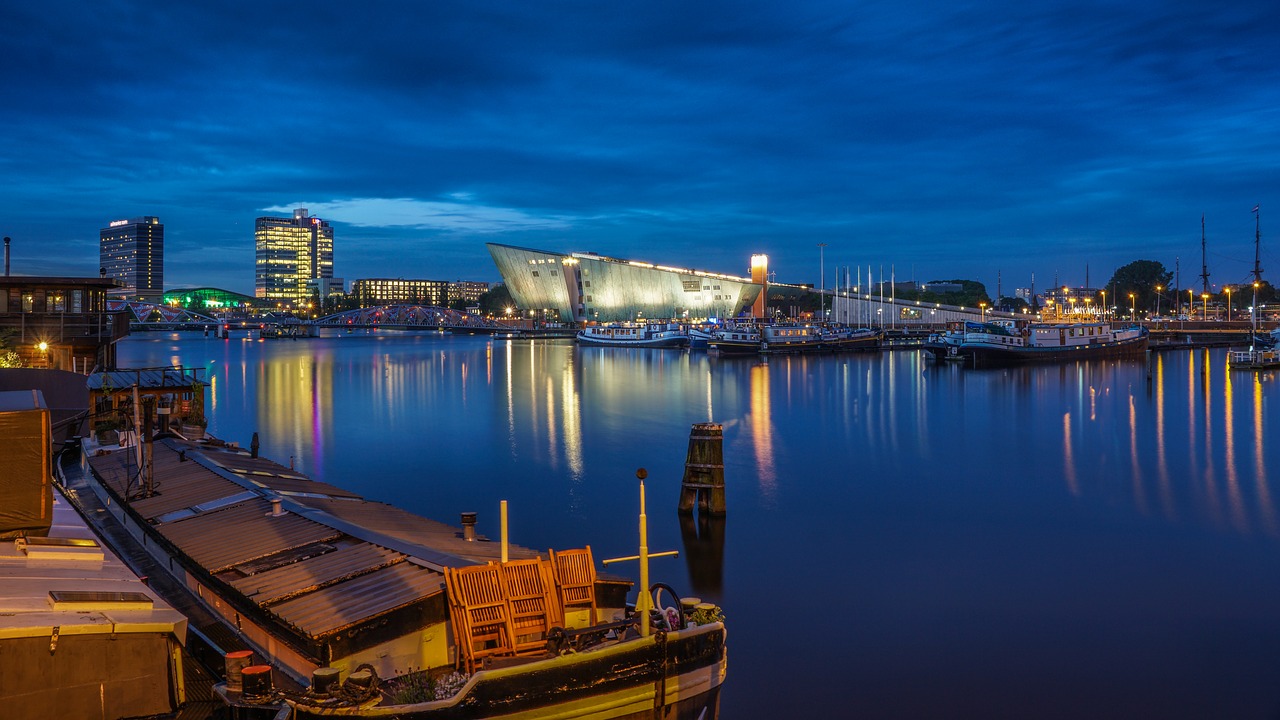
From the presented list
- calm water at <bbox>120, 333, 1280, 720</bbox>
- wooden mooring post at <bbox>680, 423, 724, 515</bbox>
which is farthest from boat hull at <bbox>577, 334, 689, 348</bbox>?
wooden mooring post at <bbox>680, 423, 724, 515</bbox>

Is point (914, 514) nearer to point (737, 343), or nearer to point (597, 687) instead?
point (597, 687)

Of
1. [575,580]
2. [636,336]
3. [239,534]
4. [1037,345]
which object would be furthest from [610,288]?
[575,580]

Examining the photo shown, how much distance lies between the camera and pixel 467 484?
29.7 metres

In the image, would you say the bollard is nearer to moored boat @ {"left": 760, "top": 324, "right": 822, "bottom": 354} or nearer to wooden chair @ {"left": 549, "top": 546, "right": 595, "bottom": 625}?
wooden chair @ {"left": 549, "top": 546, "right": 595, "bottom": 625}

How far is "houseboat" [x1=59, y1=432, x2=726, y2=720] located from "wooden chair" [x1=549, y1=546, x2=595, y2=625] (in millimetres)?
15

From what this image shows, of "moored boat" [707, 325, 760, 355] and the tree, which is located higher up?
the tree

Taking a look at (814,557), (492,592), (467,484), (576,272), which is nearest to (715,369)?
(467,484)

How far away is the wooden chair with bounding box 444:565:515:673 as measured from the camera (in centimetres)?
861

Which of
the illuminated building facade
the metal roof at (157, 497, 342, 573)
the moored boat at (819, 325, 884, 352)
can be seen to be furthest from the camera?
the illuminated building facade

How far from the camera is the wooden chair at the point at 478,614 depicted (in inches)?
339

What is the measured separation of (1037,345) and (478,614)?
8733 cm

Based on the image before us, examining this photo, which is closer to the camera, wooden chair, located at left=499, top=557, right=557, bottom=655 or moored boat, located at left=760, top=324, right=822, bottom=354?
wooden chair, located at left=499, top=557, right=557, bottom=655

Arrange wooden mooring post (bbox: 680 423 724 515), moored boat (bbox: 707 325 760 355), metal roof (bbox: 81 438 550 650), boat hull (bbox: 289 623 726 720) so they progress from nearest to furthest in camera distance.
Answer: boat hull (bbox: 289 623 726 720)
metal roof (bbox: 81 438 550 650)
wooden mooring post (bbox: 680 423 724 515)
moored boat (bbox: 707 325 760 355)

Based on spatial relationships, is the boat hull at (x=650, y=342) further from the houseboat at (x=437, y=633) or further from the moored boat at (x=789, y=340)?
the houseboat at (x=437, y=633)
